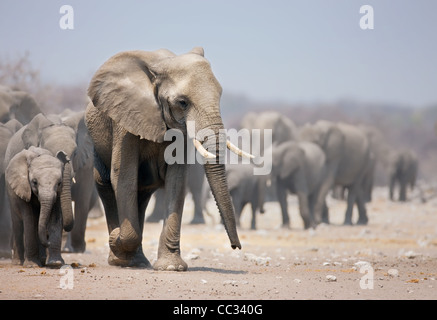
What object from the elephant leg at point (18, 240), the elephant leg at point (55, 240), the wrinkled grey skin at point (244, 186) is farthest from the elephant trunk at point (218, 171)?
the wrinkled grey skin at point (244, 186)

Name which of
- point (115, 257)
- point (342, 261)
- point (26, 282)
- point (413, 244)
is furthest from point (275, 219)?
point (26, 282)

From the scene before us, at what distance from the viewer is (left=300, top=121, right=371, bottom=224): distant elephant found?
1866 centimetres

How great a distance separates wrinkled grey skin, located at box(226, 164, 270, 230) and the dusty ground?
0.73 meters

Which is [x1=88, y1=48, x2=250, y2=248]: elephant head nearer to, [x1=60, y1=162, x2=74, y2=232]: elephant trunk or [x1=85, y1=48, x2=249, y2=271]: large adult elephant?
[x1=85, y1=48, x2=249, y2=271]: large adult elephant

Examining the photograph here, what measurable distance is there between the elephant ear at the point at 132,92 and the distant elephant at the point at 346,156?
1068 cm

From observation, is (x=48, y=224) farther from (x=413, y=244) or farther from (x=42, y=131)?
(x=413, y=244)

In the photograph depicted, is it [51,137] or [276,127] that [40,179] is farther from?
[276,127]

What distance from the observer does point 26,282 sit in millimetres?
7102

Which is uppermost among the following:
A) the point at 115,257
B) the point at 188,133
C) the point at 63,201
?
the point at 188,133

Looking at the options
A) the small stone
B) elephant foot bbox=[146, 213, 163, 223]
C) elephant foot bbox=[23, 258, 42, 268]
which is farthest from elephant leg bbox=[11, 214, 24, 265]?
elephant foot bbox=[146, 213, 163, 223]

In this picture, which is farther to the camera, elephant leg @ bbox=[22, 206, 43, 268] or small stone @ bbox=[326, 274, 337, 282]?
elephant leg @ bbox=[22, 206, 43, 268]

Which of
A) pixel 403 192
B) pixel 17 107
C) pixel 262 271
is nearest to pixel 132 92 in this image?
pixel 262 271

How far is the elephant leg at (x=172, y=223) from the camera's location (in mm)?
7973
